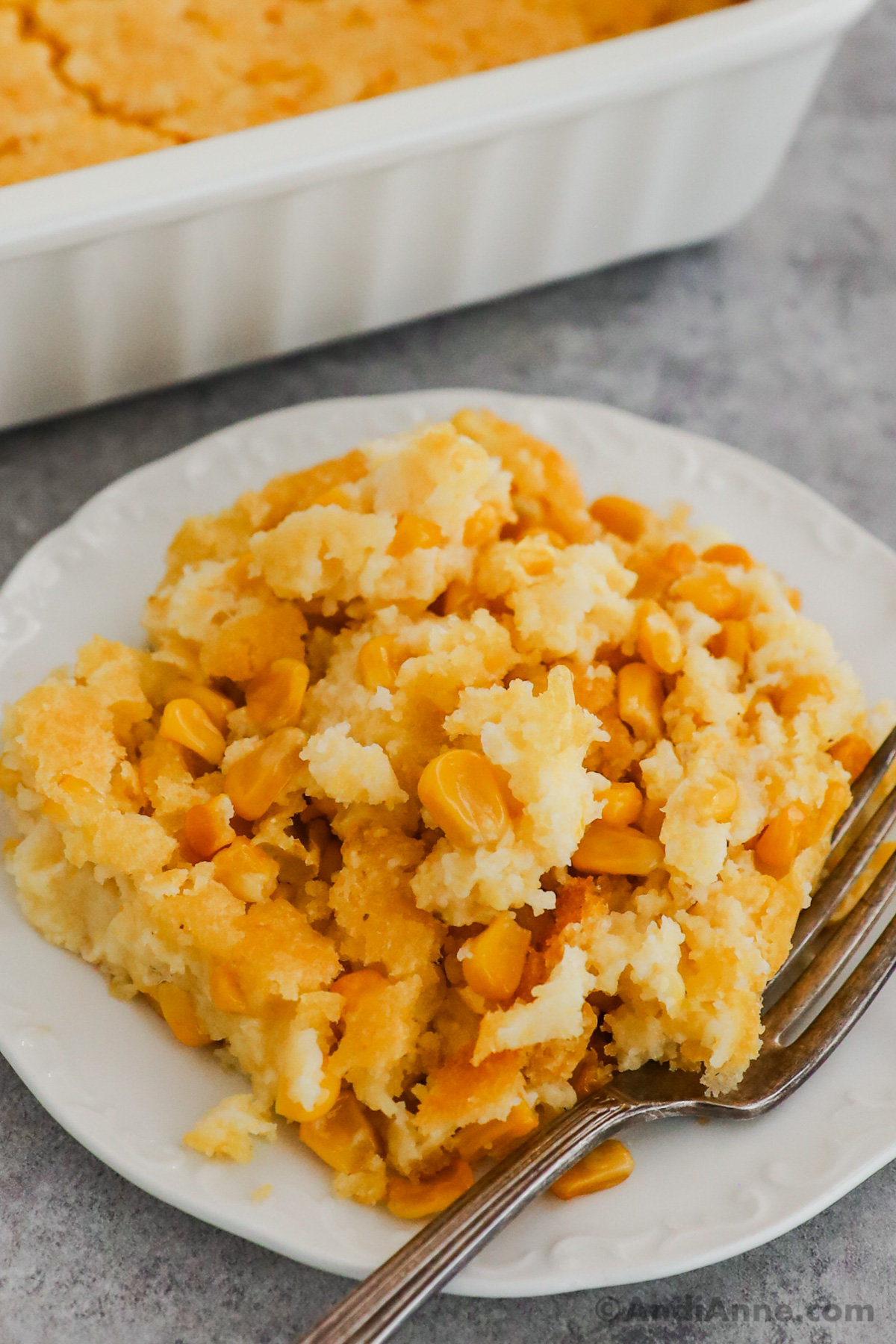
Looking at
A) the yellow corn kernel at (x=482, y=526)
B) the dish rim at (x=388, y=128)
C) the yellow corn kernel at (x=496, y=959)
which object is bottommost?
the yellow corn kernel at (x=496, y=959)

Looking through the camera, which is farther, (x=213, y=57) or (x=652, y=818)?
(x=213, y=57)

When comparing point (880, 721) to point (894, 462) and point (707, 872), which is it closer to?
point (707, 872)

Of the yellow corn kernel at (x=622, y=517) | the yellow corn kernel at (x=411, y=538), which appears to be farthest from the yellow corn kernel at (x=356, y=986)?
the yellow corn kernel at (x=622, y=517)

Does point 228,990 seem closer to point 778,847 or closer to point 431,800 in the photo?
point 431,800

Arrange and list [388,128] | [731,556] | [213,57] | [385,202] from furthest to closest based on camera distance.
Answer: [213,57] < [385,202] < [388,128] < [731,556]

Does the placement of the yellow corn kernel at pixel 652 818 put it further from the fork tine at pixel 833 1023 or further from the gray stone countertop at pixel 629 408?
the gray stone countertop at pixel 629 408

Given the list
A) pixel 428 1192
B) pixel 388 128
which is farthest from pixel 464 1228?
pixel 388 128

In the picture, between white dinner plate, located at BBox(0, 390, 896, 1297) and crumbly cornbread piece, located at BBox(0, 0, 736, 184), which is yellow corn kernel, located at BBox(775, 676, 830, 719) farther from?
crumbly cornbread piece, located at BBox(0, 0, 736, 184)
